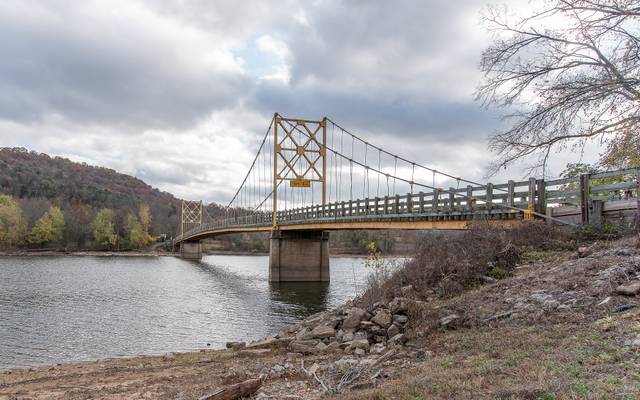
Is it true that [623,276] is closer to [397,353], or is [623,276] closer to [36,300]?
[397,353]

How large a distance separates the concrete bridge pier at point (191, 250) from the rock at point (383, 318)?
9022 centimetres

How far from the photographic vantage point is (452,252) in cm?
1308

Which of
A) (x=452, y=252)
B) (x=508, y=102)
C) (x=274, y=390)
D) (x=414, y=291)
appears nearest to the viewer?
(x=274, y=390)

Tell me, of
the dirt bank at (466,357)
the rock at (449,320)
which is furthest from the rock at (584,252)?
the rock at (449,320)

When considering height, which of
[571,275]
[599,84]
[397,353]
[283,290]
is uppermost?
[599,84]

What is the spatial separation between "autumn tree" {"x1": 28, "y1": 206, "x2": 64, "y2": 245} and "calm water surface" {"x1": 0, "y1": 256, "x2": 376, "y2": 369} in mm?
65016

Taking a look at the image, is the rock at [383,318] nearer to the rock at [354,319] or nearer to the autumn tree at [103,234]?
the rock at [354,319]

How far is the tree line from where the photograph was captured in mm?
93000

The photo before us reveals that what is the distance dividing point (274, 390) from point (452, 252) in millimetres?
7321

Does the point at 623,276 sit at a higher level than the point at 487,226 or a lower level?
lower

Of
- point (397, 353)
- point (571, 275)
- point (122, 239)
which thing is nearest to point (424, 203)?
point (571, 275)

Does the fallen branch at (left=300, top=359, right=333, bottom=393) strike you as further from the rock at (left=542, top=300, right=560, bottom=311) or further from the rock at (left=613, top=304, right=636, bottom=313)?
the rock at (left=613, top=304, right=636, bottom=313)

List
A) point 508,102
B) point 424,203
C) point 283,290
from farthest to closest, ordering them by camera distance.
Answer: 1. point 283,290
2. point 424,203
3. point 508,102

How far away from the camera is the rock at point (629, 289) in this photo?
25.5ft
